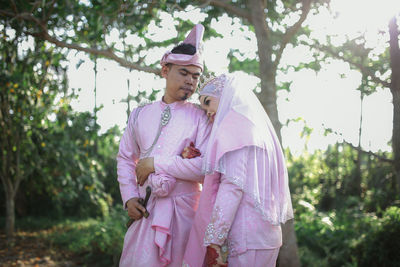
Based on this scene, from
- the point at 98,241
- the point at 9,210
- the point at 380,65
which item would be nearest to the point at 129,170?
the point at 380,65

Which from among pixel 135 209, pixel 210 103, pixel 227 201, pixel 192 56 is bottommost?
pixel 135 209

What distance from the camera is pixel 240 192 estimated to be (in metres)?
2.00

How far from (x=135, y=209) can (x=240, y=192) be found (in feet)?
2.63

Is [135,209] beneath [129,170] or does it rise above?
beneath

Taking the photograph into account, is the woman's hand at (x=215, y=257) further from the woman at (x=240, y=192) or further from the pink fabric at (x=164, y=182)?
the pink fabric at (x=164, y=182)

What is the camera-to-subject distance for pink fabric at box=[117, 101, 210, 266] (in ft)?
7.70

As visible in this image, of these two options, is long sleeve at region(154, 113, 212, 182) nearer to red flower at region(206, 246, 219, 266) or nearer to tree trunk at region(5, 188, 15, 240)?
red flower at region(206, 246, 219, 266)

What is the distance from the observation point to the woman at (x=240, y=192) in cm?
197

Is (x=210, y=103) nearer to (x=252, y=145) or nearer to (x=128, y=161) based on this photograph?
(x=252, y=145)

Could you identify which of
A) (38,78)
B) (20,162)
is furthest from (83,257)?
(38,78)

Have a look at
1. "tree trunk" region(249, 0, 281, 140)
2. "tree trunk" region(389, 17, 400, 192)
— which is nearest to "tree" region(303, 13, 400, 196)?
"tree trunk" region(389, 17, 400, 192)

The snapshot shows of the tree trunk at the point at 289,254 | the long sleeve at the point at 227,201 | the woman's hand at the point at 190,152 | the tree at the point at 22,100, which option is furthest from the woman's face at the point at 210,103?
the tree at the point at 22,100

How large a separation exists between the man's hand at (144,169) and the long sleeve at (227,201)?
1.95 ft

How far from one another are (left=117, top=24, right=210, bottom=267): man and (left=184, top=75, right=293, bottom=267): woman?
0.73ft
